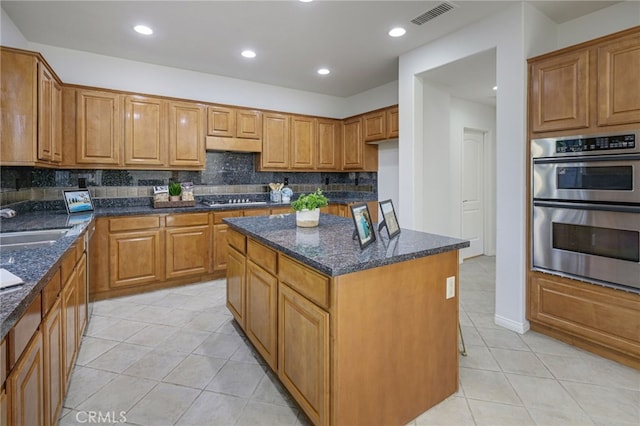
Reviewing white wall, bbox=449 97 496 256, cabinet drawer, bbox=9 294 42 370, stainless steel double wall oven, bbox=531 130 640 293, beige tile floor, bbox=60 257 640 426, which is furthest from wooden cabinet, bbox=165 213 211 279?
stainless steel double wall oven, bbox=531 130 640 293

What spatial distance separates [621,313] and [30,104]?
477 cm

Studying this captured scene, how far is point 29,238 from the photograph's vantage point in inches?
92.7

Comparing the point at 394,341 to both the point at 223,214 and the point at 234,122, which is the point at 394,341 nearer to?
the point at 223,214

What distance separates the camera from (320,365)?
1.56 meters

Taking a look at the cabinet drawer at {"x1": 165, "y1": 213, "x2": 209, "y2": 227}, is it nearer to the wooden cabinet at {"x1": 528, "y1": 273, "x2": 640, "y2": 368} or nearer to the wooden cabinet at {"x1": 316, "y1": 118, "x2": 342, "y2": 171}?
the wooden cabinet at {"x1": 316, "y1": 118, "x2": 342, "y2": 171}

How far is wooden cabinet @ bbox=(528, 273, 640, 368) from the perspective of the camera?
227cm

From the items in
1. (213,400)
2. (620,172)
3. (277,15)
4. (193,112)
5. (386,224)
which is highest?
(277,15)

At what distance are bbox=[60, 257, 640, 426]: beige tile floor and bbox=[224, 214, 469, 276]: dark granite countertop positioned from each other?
92cm

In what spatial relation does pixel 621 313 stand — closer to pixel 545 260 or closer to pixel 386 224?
pixel 545 260

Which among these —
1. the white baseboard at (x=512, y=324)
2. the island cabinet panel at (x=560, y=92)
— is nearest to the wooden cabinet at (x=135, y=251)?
the white baseboard at (x=512, y=324)

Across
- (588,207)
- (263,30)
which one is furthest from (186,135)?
(588,207)

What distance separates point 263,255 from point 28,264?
1162 mm

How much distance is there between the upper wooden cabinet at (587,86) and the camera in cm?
225

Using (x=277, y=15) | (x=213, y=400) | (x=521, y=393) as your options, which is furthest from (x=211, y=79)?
(x=521, y=393)
